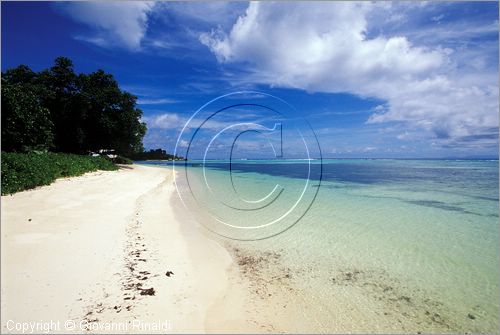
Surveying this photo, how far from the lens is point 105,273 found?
6.38 m

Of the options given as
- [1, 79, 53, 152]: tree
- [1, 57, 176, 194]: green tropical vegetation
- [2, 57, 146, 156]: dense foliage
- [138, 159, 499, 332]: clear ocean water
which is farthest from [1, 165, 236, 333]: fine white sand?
[2, 57, 146, 156]: dense foliage

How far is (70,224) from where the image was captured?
31.7 ft

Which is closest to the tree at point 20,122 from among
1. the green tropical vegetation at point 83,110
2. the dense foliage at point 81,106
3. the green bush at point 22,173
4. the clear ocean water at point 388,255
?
the green tropical vegetation at point 83,110

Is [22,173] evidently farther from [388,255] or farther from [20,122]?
[388,255]

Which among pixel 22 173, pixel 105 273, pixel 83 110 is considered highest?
pixel 83 110

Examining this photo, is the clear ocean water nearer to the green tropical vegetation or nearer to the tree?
the tree

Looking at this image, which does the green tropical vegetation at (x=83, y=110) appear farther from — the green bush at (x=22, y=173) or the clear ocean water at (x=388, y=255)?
the clear ocean water at (x=388, y=255)

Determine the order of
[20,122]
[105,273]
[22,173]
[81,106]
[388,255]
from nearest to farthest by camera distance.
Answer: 1. [105,273]
2. [388,255]
3. [22,173]
4. [20,122]
5. [81,106]

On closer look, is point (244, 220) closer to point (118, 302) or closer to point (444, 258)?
point (444, 258)

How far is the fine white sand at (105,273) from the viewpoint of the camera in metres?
4.82

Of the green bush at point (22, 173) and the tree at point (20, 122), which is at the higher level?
the tree at point (20, 122)

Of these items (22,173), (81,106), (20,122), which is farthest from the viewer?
(81,106)

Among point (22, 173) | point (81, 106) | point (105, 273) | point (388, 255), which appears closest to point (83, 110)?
point (81, 106)

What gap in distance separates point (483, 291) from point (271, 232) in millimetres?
6907
